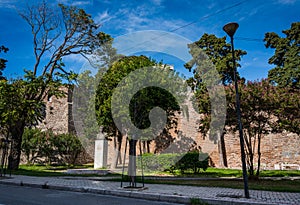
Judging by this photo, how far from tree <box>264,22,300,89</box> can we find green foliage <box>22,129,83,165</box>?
731 inches

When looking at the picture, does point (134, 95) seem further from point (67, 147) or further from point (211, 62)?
point (67, 147)

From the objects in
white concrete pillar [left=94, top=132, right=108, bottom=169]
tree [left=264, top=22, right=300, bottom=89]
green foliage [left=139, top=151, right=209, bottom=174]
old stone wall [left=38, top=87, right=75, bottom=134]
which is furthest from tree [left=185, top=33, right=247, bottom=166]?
old stone wall [left=38, top=87, right=75, bottom=134]

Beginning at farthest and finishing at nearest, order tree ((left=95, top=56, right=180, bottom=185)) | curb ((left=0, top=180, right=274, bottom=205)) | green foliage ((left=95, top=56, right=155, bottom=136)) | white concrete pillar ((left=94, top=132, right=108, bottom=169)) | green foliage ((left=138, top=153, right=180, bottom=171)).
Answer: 1. white concrete pillar ((left=94, top=132, right=108, bottom=169))
2. green foliage ((left=138, top=153, right=180, bottom=171))
3. green foliage ((left=95, top=56, right=155, bottom=136))
4. tree ((left=95, top=56, right=180, bottom=185))
5. curb ((left=0, top=180, right=274, bottom=205))

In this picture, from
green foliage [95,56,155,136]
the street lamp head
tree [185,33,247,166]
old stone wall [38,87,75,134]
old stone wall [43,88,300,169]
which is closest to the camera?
the street lamp head

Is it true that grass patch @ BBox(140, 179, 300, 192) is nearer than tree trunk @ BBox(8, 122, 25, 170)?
Yes

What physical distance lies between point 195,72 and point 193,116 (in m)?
3.84

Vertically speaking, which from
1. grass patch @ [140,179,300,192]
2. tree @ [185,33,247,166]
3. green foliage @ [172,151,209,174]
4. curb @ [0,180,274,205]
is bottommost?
curb @ [0,180,274,205]

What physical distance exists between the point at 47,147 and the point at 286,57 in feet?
73.8

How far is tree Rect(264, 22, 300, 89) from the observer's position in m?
24.0

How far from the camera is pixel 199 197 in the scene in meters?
6.91

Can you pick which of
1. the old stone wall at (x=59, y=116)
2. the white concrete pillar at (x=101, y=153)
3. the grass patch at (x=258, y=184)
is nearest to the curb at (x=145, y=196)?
the grass patch at (x=258, y=184)

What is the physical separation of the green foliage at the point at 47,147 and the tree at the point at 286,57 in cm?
1857

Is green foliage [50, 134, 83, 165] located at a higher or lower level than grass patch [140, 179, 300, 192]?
higher

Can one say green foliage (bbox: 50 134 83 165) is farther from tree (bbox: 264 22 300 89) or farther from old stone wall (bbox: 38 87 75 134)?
tree (bbox: 264 22 300 89)
